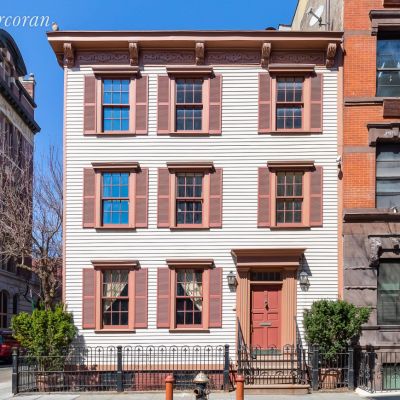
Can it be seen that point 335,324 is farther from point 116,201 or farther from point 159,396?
point 116,201

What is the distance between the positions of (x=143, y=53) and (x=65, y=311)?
8276mm

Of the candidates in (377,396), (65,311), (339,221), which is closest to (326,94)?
(339,221)

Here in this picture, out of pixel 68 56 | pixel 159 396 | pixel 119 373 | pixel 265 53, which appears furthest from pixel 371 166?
pixel 68 56

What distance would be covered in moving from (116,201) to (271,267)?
16.9ft

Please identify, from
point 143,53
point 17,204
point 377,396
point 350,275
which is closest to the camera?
point 377,396

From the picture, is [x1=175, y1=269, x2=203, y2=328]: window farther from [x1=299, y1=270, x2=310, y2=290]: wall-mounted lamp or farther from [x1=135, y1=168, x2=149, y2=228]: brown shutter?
[x1=299, y1=270, x2=310, y2=290]: wall-mounted lamp

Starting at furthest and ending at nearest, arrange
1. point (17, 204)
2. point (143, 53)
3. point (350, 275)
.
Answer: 1. point (17, 204)
2. point (143, 53)
3. point (350, 275)

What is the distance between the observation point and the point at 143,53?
18.4 metres

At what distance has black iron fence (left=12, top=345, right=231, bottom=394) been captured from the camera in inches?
661

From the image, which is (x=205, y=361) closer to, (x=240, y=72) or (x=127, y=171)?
(x=127, y=171)

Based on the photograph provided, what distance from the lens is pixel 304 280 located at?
17500mm

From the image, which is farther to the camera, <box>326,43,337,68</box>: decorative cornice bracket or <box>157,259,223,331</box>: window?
<box>326,43,337,68</box>: decorative cornice bracket

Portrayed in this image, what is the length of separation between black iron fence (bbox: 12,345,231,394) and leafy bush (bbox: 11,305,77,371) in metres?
0.11

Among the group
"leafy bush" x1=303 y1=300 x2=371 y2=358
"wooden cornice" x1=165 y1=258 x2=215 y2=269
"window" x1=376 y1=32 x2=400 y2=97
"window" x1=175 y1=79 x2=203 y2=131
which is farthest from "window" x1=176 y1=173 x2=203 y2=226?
"window" x1=376 y1=32 x2=400 y2=97
